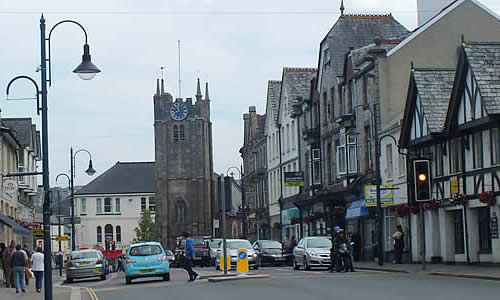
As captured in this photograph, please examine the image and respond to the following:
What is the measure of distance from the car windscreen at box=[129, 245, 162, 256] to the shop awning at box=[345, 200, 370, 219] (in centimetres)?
1426

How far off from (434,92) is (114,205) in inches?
4044

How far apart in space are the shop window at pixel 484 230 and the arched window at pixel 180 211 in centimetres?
9274

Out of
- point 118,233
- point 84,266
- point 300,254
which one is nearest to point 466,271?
point 300,254

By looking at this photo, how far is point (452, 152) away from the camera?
113ft

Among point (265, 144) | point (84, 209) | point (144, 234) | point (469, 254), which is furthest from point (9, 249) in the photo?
point (84, 209)

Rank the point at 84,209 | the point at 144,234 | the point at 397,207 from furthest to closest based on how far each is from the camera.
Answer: the point at 84,209 → the point at 144,234 → the point at 397,207

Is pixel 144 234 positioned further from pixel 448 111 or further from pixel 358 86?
pixel 448 111

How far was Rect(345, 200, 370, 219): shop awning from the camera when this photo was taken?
42844 mm

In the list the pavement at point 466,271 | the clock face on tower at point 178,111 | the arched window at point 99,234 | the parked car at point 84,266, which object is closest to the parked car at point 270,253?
the parked car at point 84,266

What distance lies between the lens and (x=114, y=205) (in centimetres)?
13425

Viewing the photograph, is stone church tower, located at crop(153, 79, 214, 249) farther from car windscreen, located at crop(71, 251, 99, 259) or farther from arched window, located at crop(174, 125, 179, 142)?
car windscreen, located at crop(71, 251, 99, 259)

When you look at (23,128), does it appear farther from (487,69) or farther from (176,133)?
(176,133)

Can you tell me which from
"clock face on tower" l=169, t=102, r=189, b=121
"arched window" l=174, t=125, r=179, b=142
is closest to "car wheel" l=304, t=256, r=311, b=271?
"arched window" l=174, t=125, r=179, b=142

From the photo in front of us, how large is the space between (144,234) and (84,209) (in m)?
20.0
